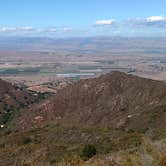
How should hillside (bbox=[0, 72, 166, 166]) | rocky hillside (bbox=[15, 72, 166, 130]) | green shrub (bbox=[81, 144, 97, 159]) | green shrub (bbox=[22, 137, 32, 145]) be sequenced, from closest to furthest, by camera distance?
green shrub (bbox=[81, 144, 97, 159])
hillside (bbox=[0, 72, 166, 166])
green shrub (bbox=[22, 137, 32, 145])
rocky hillside (bbox=[15, 72, 166, 130])

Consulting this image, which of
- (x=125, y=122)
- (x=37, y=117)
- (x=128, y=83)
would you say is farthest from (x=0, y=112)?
(x=125, y=122)

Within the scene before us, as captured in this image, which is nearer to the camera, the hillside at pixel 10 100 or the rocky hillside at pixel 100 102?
the rocky hillside at pixel 100 102

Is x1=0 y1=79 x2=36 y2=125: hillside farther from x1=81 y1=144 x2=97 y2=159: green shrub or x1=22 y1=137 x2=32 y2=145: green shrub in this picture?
x1=81 y1=144 x2=97 y2=159: green shrub

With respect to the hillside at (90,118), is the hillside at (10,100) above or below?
below

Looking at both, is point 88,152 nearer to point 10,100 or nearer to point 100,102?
point 100,102

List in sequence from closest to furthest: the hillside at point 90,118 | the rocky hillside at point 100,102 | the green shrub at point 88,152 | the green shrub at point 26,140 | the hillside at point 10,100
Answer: the green shrub at point 88,152 < the hillside at point 90,118 < the green shrub at point 26,140 < the rocky hillside at point 100,102 < the hillside at point 10,100

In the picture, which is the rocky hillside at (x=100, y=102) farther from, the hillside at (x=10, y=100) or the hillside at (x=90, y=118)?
the hillside at (x=10, y=100)

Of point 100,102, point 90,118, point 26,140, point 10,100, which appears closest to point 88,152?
point 26,140

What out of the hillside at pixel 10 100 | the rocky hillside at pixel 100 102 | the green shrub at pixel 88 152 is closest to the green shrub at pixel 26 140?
the green shrub at pixel 88 152

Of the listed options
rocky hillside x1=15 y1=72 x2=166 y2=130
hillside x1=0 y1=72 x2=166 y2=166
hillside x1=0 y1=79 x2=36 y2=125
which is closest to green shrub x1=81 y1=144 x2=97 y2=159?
hillside x1=0 y1=72 x2=166 y2=166
